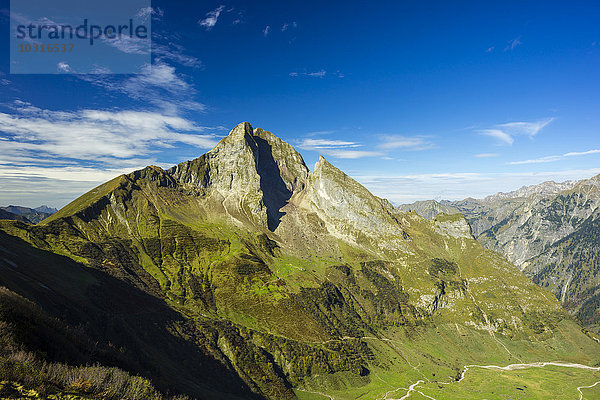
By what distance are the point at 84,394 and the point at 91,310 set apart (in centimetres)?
9757

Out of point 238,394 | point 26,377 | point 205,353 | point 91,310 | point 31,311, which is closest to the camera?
point 26,377

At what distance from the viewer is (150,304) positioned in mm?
189375

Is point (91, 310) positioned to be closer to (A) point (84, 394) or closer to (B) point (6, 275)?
(B) point (6, 275)

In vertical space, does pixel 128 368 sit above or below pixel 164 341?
above

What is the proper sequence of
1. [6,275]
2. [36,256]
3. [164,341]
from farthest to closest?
[164,341]
[36,256]
[6,275]

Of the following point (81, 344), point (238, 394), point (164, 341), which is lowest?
point (238, 394)

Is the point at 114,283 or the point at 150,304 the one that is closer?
the point at 114,283

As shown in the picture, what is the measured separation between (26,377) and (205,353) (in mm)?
189636

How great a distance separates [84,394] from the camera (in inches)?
816

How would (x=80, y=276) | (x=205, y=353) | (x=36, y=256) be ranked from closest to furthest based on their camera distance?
(x=36, y=256) → (x=80, y=276) → (x=205, y=353)

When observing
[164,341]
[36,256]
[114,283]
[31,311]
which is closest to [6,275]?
[31,311]

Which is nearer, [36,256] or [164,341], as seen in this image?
[36,256]

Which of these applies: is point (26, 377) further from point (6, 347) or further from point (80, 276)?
point (80, 276)

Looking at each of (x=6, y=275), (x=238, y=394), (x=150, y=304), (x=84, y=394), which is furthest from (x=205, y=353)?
(x=84, y=394)
